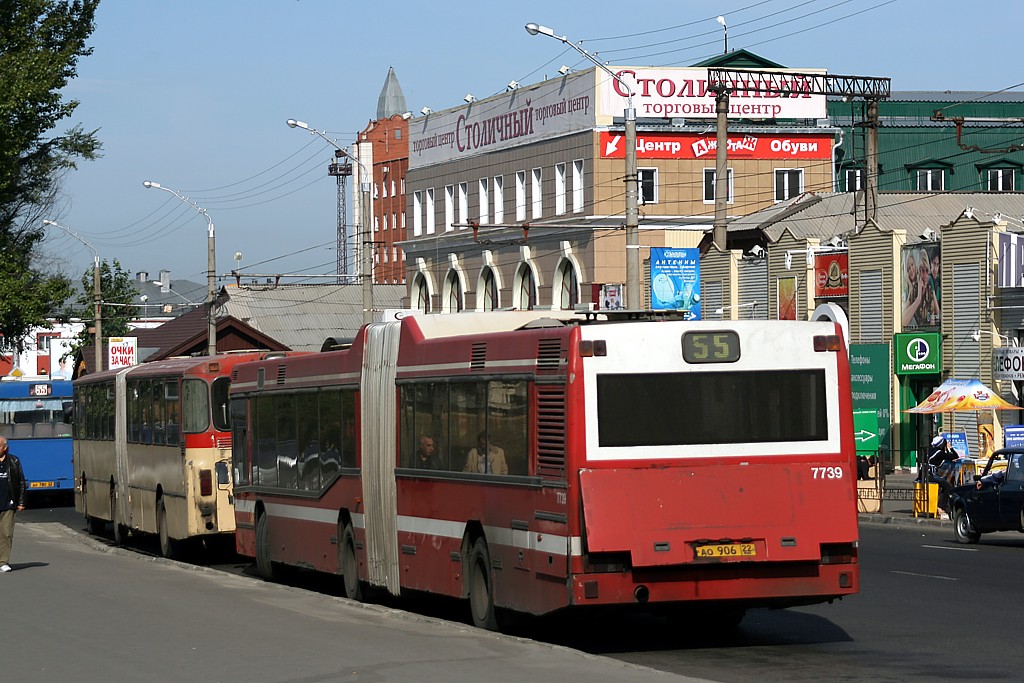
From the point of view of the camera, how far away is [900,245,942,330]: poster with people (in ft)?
145

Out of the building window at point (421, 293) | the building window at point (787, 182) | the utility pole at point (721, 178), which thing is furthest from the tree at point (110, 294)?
the utility pole at point (721, 178)

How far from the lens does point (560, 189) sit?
246 ft

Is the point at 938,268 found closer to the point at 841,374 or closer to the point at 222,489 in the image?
the point at 222,489

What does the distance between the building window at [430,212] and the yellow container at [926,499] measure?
5535 centimetres

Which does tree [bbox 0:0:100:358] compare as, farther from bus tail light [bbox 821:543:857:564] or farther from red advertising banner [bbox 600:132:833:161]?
red advertising banner [bbox 600:132:833:161]

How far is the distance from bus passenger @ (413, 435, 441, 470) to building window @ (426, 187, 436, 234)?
71.3m

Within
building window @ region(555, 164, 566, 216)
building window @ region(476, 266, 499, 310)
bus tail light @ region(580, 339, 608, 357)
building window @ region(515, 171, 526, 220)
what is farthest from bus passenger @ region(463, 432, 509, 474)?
building window @ region(476, 266, 499, 310)

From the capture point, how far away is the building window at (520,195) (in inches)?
3073

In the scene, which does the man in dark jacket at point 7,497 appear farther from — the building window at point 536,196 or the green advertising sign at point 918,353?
the building window at point 536,196

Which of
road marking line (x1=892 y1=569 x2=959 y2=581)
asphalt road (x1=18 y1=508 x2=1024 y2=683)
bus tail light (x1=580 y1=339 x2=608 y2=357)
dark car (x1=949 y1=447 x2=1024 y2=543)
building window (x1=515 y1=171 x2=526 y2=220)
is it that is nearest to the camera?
asphalt road (x1=18 y1=508 x2=1024 y2=683)

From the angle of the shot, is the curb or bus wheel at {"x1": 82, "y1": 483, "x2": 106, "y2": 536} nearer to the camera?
the curb

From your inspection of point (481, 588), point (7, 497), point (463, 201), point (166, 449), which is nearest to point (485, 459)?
point (481, 588)

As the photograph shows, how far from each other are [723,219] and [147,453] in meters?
16.2

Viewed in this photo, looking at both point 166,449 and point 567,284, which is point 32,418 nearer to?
point 166,449
